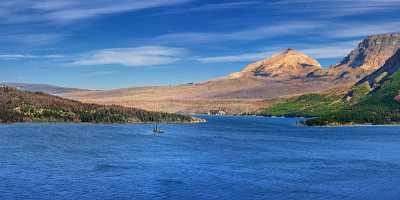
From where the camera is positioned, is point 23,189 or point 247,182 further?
point 247,182

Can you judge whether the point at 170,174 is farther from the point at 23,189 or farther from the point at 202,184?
the point at 23,189

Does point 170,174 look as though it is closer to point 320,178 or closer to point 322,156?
point 320,178

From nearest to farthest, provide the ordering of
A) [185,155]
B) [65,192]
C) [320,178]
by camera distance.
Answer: [65,192]
[320,178]
[185,155]

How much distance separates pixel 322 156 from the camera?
17300 cm

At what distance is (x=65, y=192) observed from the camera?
100625 mm

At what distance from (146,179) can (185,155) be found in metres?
47.2

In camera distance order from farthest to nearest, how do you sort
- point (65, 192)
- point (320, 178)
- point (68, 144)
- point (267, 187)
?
1. point (68, 144)
2. point (320, 178)
3. point (267, 187)
4. point (65, 192)

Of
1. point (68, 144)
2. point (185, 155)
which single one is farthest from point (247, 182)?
point (68, 144)

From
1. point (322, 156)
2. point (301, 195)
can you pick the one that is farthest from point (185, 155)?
point (301, 195)

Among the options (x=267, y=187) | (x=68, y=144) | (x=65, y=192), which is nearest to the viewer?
(x=65, y=192)

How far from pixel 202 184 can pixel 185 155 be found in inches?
2064

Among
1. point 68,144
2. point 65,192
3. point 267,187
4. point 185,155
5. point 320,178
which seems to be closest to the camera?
point 65,192

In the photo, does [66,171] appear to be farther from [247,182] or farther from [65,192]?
[247,182]

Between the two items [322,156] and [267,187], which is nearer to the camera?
[267,187]
